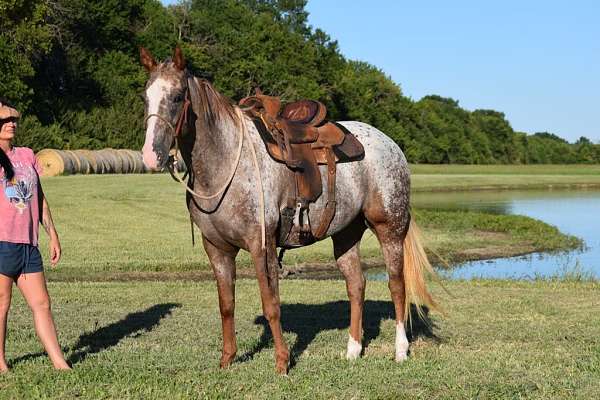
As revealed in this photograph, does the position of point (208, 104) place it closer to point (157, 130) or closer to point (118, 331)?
point (157, 130)

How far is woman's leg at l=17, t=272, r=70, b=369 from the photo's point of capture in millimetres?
6820

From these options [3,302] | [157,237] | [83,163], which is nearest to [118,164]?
[83,163]

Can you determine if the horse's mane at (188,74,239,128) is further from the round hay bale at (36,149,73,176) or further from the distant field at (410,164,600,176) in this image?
the distant field at (410,164,600,176)

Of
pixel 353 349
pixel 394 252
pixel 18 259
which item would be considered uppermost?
pixel 18 259

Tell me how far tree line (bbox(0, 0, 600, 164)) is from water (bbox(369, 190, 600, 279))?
23586 mm

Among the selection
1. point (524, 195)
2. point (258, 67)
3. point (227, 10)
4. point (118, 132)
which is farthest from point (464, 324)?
point (227, 10)

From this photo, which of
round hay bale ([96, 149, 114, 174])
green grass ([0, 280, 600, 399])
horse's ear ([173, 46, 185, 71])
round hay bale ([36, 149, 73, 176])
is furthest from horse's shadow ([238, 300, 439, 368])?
round hay bale ([96, 149, 114, 174])

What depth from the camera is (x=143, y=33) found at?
65562mm

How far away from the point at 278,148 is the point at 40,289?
236 centimetres

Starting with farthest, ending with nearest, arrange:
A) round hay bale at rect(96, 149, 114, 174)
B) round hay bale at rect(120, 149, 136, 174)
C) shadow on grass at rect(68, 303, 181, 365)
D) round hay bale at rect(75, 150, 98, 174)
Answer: round hay bale at rect(120, 149, 136, 174), round hay bale at rect(96, 149, 114, 174), round hay bale at rect(75, 150, 98, 174), shadow on grass at rect(68, 303, 181, 365)

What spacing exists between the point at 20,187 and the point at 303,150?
251 cm

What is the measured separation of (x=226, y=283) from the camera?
24.1 ft

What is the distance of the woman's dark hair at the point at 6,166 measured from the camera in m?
6.62

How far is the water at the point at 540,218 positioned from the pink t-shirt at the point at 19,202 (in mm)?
10859
